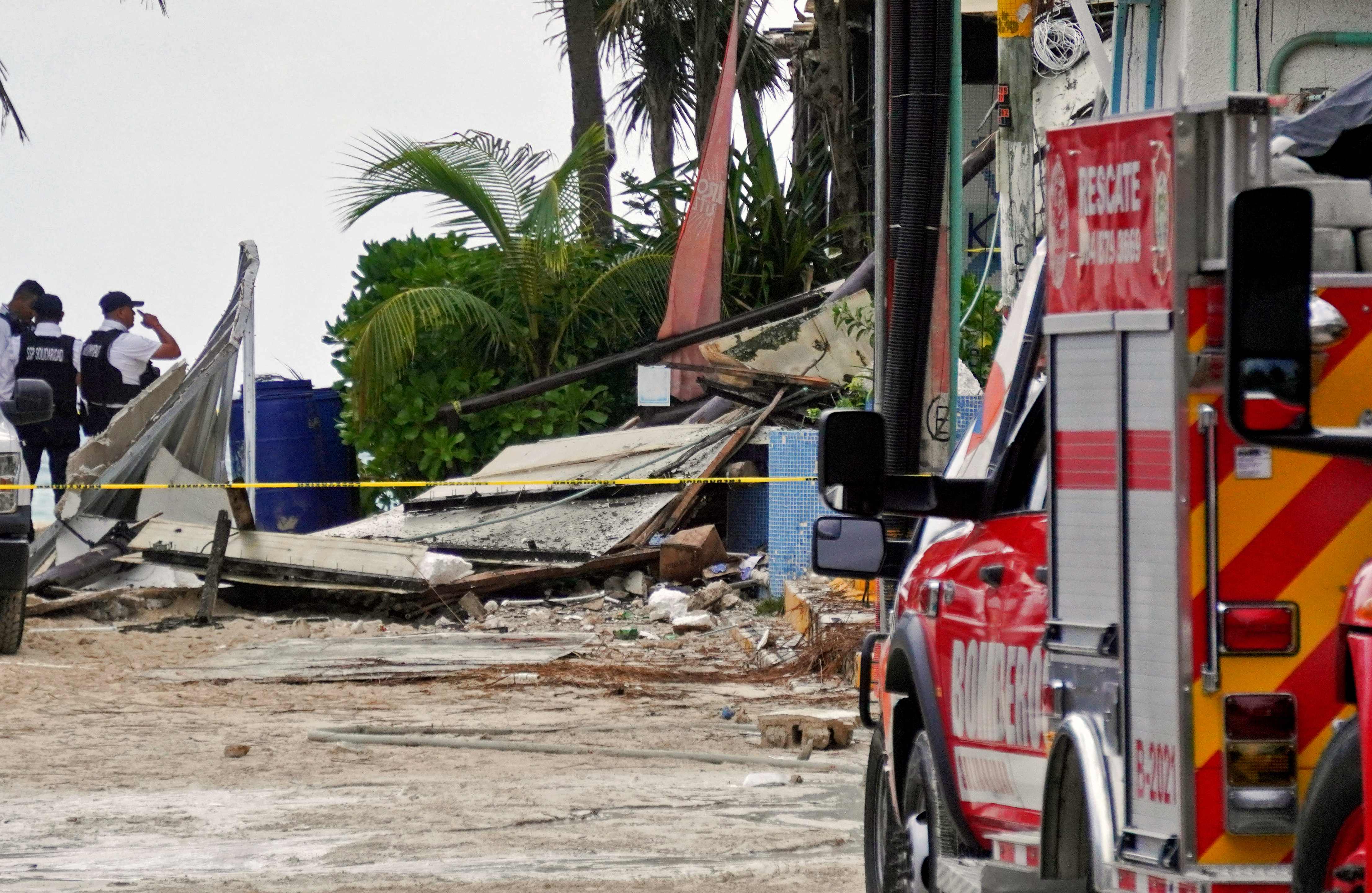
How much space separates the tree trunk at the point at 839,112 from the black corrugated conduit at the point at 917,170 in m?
11.0

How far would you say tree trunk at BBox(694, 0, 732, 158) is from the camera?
23.6 m

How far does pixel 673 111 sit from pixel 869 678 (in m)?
22.7

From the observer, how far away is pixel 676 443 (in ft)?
52.8

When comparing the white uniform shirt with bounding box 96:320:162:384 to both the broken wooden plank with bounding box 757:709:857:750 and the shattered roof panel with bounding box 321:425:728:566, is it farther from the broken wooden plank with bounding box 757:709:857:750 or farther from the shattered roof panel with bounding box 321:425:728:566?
the broken wooden plank with bounding box 757:709:857:750

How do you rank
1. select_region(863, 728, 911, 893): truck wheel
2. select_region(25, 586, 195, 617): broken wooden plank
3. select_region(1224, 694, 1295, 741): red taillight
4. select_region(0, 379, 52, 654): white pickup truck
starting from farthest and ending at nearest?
select_region(25, 586, 195, 617): broken wooden plank < select_region(0, 379, 52, 654): white pickup truck < select_region(863, 728, 911, 893): truck wheel < select_region(1224, 694, 1295, 741): red taillight

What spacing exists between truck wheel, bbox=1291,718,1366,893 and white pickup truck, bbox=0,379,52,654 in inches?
357

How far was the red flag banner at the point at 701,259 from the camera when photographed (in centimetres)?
1814

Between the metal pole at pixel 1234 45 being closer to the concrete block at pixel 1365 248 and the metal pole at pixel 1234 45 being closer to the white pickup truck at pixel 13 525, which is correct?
the concrete block at pixel 1365 248

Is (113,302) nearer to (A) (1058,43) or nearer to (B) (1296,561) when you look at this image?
(A) (1058,43)

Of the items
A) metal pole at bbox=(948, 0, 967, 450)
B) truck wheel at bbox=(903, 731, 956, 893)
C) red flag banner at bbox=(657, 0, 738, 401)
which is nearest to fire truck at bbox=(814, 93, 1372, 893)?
truck wheel at bbox=(903, 731, 956, 893)

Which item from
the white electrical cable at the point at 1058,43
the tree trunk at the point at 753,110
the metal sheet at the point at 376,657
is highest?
the tree trunk at the point at 753,110

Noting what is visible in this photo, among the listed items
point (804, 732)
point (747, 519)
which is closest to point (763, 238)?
point (747, 519)

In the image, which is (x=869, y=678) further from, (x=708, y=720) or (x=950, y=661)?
(x=708, y=720)

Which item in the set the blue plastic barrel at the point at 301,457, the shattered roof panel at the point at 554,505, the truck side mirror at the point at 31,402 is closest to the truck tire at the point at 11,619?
the truck side mirror at the point at 31,402
